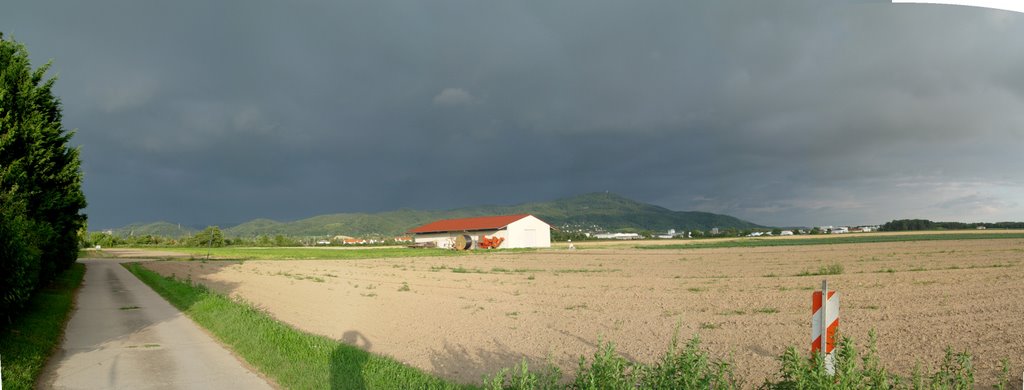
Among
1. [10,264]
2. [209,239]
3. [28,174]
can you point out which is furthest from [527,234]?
[209,239]

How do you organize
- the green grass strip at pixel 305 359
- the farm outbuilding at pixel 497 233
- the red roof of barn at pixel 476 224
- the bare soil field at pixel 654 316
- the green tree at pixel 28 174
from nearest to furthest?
the green grass strip at pixel 305 359
the bare soil field at pixel 654 316
the green tree at pixel 28 174
the farm outbuilding at pixel 497 233
the red roof of barn at pixel 476 224

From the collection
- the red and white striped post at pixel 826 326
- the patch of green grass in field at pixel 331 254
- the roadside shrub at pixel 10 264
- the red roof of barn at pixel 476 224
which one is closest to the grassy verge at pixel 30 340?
the roadside shrub at pixel 10 264

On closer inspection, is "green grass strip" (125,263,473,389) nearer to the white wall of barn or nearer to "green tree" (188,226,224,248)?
the white wall of barn

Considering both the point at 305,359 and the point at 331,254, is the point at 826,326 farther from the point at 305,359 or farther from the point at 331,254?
the point at 331,254

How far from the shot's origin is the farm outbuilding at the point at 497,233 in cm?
8275

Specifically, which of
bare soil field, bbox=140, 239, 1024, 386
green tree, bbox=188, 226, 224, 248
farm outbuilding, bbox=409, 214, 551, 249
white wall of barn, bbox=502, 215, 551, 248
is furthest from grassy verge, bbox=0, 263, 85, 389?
green tree, bbox=188, 226, 224, 248

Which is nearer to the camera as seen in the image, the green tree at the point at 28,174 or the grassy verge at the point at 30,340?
the grassy verge at the point at 30,340

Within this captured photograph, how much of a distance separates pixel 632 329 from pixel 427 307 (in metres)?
7.24

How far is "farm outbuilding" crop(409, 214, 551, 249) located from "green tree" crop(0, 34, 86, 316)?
6040cm

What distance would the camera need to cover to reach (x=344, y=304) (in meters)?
19.6

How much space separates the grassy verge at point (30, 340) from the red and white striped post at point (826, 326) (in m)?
9.31

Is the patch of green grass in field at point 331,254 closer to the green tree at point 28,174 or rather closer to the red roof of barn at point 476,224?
the red roof of barn at point 476,224

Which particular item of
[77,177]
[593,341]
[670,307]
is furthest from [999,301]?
[77,177]

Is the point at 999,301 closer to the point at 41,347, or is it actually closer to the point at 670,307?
the point at 670,307
